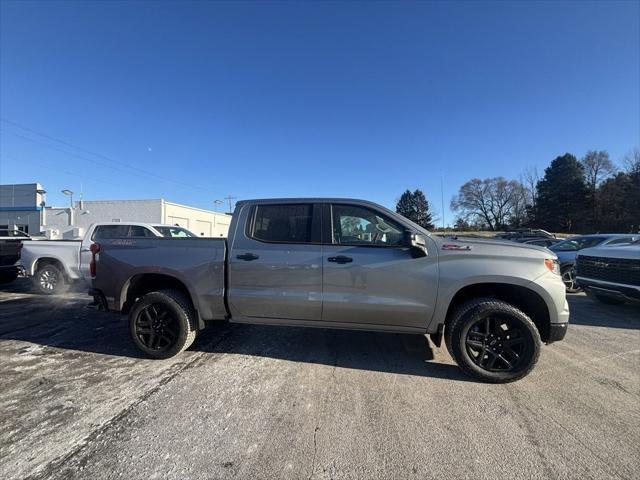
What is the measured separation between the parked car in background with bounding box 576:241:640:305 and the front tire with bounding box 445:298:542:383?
4.78m

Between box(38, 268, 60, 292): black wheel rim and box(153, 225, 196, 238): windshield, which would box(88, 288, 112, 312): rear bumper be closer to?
box(153, 225, 196, 238): windshield

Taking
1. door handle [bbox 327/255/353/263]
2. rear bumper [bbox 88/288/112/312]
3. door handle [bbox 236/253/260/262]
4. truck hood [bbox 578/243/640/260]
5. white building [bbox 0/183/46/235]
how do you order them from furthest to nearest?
1. white building [bbox 0/183/46/235]
2. truck hood [bbox 578/243/640/260]
3. rear bumper [bbox 88/288/112/312]
4. door handle [bbox 236/253/260/262]
5. door handle [bbox 327/255/353/263]

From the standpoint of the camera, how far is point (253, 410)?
2.74 meters

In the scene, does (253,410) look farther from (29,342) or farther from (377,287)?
(29,342)

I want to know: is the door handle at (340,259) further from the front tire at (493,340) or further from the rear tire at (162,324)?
the rear tire at (162,324)

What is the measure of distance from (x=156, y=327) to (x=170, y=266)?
76cm

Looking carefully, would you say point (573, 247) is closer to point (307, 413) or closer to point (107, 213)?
point (307, 413)

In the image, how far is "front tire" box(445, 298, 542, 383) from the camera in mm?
3252

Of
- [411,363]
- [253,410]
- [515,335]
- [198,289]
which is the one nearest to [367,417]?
[253,410]

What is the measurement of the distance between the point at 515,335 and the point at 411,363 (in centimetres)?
115

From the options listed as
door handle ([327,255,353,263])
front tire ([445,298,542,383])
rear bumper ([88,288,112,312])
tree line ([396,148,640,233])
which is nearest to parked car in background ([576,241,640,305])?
front tire ([445,298,542,383])

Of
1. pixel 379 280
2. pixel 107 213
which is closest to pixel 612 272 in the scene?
pixel 379 280

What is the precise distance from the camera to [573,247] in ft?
32.2

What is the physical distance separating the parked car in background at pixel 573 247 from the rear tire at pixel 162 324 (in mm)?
9414
